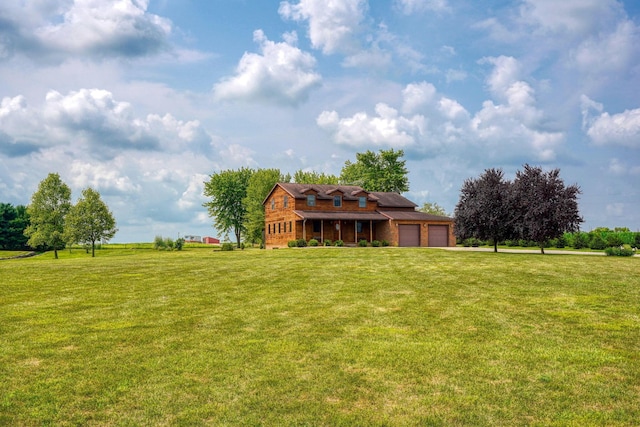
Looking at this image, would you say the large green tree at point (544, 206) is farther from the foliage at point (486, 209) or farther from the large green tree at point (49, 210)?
the large green tree at point (49, 210)

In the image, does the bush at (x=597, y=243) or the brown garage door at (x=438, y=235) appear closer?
the bush at (x=597, y=243)

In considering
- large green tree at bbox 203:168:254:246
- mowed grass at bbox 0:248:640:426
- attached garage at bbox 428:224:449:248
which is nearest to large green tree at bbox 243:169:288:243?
large green tree at bbox 203:168:254:246

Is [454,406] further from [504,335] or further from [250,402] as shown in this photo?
[504,335]

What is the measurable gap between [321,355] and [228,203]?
70.8 m

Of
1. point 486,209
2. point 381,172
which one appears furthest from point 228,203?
point 486,209

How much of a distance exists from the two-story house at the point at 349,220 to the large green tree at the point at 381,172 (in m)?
21.9

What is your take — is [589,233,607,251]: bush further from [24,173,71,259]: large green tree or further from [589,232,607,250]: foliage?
[24,173,71,259]: large green tree

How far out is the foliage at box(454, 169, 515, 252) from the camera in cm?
3878

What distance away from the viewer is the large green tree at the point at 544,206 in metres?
36.1

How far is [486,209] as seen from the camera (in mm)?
38906

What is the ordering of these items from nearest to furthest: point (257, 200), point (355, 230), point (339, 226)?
1. point (355, 230)
2. point (339, 226)
3. point (257, 200)

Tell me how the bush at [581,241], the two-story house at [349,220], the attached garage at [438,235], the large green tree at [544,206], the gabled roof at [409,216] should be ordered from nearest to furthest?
the large green tree at [544,206] < the bush at [581,241] < the two-story house at [349,220] < the gabled roof at [409,216] < the attached garage at [438,235]

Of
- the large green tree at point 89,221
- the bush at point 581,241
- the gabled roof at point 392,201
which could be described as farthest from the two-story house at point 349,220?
the large green tree at point 89,221

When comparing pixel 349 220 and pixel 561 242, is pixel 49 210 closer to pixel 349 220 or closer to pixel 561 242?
pixel 349 220
